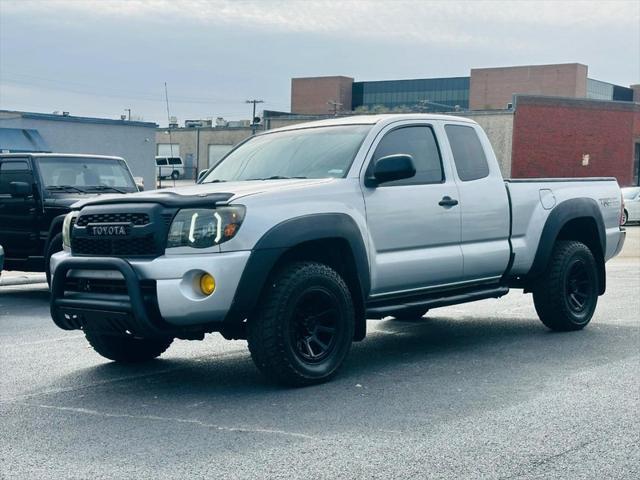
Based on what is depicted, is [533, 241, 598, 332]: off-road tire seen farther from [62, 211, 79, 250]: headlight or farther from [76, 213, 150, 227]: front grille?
[62, 211, 79, 250]: headlight

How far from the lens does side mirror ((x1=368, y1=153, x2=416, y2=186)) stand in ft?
24.1

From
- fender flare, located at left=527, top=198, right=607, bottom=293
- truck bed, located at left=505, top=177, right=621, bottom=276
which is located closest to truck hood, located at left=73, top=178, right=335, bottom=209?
truck bed, located at left=505, top=177, right=621, bottom=276

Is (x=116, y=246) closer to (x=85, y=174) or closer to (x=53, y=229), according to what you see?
(x=53, y=229)

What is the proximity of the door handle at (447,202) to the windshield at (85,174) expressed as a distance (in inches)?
270

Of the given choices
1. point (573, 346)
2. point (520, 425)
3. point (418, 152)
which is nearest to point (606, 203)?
point (573, 346)

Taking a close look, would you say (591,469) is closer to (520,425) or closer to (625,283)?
(520,425)

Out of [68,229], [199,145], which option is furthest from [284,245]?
[199,145]

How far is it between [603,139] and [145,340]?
5698 centimetres

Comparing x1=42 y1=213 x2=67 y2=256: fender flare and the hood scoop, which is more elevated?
the hood scoop

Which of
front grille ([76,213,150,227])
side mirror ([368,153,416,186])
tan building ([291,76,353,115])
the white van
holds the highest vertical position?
tan building ([291,76,353,115])

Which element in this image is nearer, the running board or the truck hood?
the truck hood

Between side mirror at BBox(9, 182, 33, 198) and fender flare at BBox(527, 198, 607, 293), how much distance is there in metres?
7.01

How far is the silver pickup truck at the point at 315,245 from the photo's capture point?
648cm

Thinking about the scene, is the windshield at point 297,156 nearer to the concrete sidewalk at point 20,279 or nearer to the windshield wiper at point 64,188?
the windshield wiper at point 64,188
